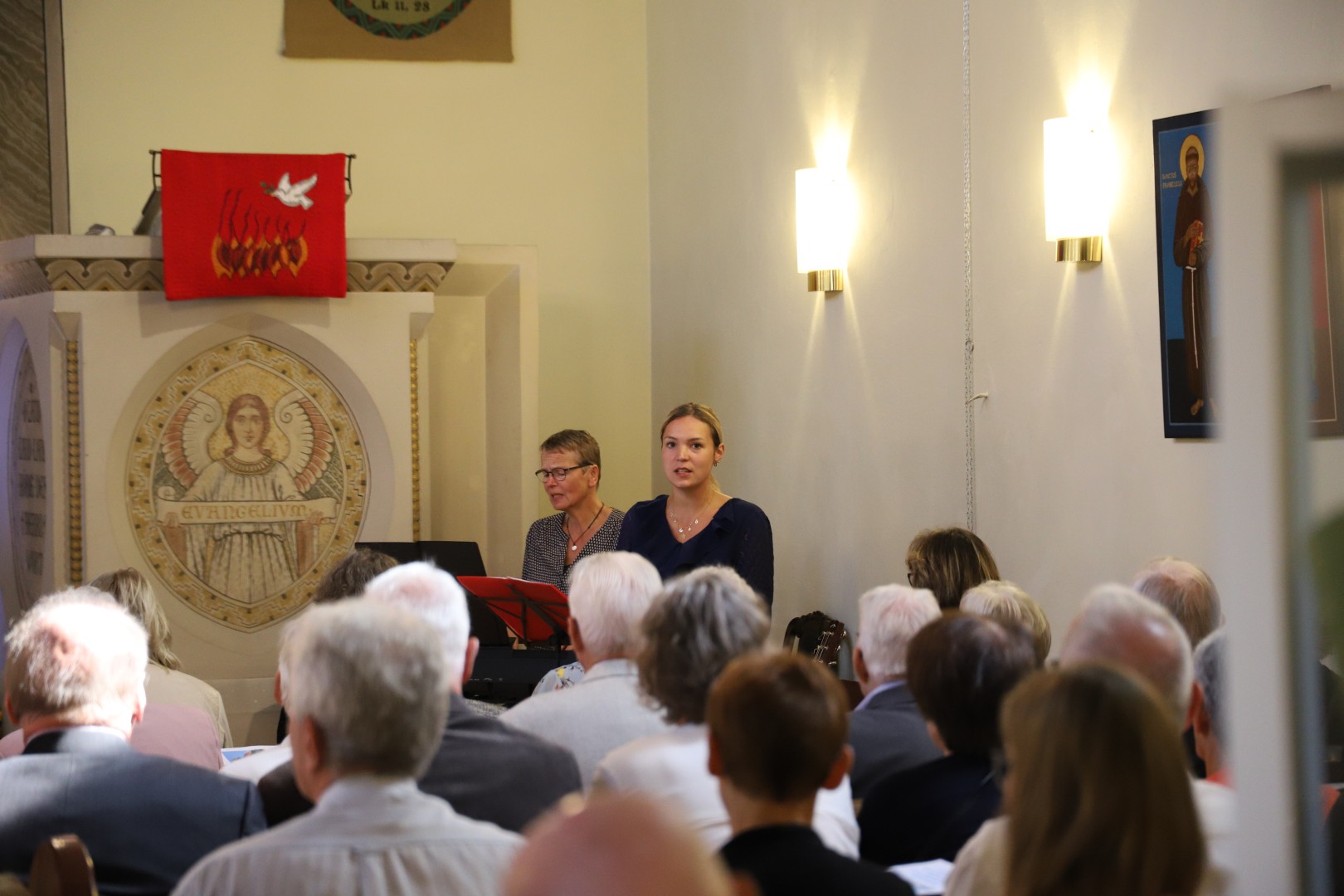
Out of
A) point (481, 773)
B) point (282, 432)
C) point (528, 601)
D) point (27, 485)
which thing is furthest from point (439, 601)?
point (27, 485)

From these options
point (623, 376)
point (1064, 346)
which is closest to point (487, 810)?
point (1064, 346)

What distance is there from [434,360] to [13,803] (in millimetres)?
5137

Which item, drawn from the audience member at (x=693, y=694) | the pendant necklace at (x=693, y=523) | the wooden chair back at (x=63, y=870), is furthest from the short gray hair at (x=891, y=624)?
the pendant necklace at (x=693, y=523)

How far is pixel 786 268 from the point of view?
5.97m

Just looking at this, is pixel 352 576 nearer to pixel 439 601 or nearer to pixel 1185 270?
pixel 439 601

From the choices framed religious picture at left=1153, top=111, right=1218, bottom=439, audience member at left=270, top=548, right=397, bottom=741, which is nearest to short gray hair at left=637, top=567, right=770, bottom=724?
audience member at left=270, top=548, right=397, bottom=741

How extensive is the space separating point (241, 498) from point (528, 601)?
2.15 metres

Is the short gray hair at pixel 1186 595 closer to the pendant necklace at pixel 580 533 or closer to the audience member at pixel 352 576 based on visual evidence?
the audience member at pixel 352 576

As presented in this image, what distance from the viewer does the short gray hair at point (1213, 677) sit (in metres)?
2.34

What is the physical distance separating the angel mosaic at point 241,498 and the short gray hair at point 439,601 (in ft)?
11.9

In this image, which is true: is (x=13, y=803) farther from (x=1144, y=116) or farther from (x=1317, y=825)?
(x=1144, y=116)

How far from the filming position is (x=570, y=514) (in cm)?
564

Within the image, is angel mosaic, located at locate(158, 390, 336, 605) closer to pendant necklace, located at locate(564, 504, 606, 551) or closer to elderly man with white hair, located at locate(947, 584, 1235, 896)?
pendant necklace, located at locate(564, 504, 606, 551)

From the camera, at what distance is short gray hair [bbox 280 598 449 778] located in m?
1.74
